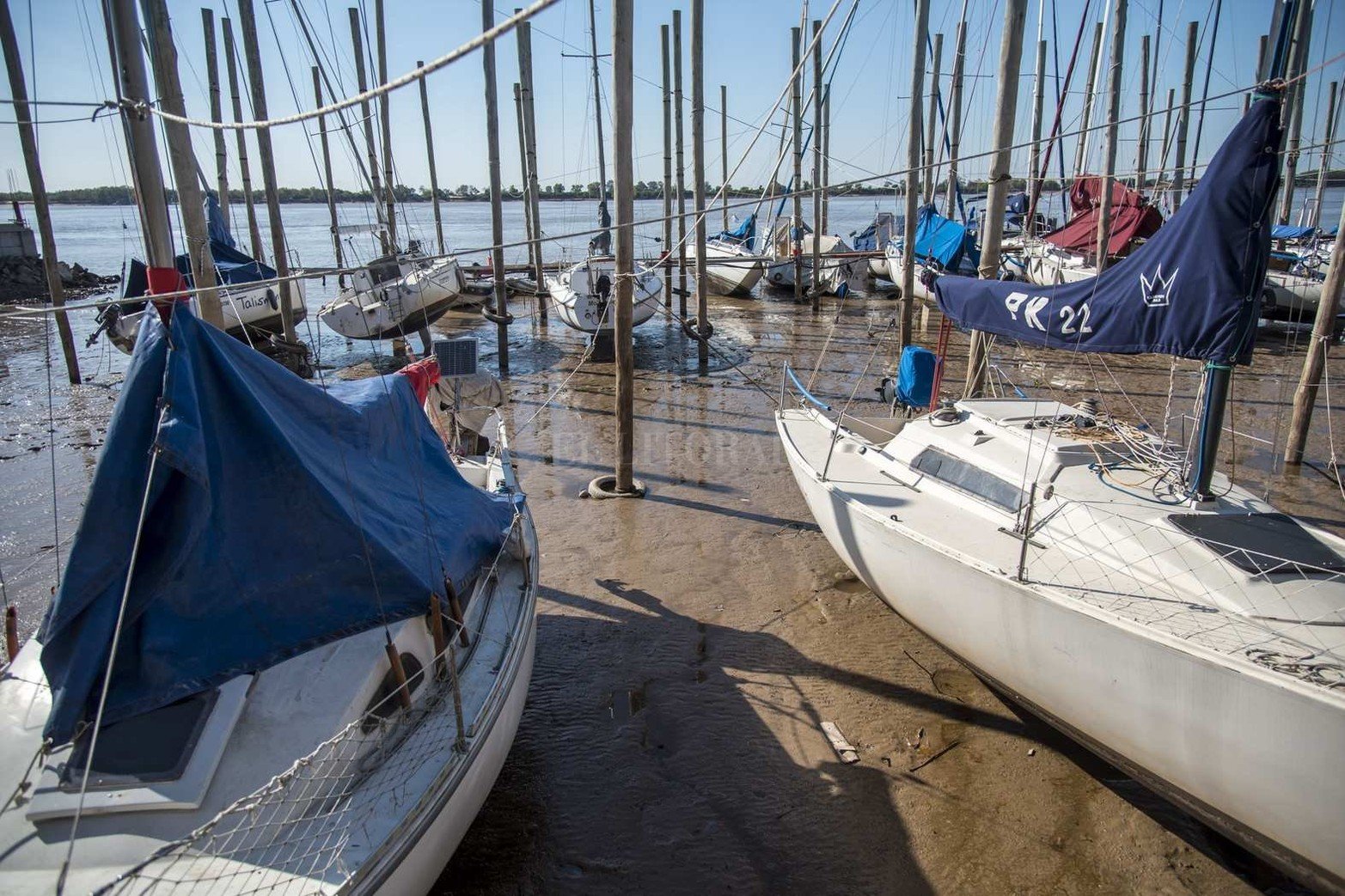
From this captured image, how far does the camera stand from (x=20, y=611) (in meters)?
7.47

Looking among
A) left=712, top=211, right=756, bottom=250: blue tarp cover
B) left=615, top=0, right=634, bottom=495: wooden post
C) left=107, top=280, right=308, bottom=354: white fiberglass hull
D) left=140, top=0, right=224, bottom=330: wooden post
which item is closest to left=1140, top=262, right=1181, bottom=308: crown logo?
left=615, top=0, right=634, bottom=495: wooden post

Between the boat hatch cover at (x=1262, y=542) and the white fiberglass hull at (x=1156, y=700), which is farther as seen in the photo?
Result: the boat hatch cover at (x=1262, y=542)

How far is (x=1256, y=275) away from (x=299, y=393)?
6.10 metres

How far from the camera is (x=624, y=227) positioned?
745 centimetres

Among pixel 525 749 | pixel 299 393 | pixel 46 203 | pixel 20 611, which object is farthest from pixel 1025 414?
pixel 46 203

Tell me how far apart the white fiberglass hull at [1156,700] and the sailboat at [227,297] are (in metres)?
13.4

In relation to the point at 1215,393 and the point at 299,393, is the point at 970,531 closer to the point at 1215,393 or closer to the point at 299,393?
the point at 1215,393

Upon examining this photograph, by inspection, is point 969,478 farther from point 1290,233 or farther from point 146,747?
point 1290,233

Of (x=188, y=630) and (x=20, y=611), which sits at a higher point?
(x=188, y=630)

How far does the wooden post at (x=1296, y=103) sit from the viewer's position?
6.98 m

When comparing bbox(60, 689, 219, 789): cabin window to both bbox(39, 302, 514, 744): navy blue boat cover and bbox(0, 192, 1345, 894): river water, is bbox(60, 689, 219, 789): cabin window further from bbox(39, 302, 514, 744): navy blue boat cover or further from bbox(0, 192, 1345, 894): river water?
bbox(0, 192, 1345, 894): river water

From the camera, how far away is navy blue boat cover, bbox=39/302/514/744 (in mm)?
3701

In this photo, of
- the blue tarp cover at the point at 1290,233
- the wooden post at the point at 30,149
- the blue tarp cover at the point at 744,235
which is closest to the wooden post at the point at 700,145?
the wooden post at the point at 30,149

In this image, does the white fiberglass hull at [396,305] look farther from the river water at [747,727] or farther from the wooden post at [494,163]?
the river water at [747,727]
